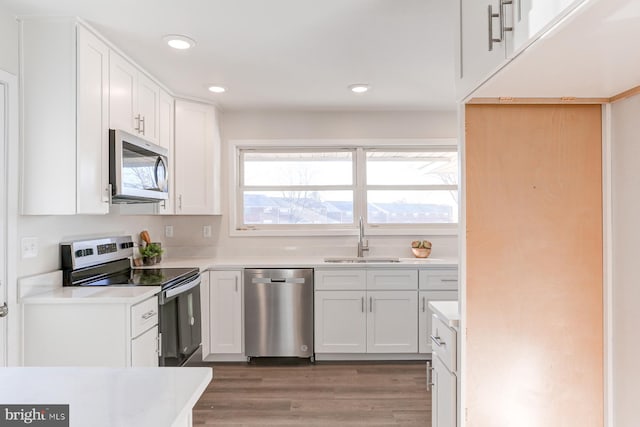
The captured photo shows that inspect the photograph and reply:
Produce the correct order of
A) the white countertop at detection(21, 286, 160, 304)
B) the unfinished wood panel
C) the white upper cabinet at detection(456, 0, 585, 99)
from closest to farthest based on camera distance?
the white upper cabinet at detection(456, 0, 585, 99) < the unfinished wood panel < the white countertop at detection(21, 286, 160, 304)

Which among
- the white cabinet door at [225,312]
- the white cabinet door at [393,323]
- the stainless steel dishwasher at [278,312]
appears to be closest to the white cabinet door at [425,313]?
the white cabinet door at [393,323]

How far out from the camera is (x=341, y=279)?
353 cm

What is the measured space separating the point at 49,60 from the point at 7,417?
1.89 m

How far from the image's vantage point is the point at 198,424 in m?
2.49

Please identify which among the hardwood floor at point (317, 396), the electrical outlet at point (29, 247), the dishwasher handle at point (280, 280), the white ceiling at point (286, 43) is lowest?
the hardwood floor at point (317, 396)

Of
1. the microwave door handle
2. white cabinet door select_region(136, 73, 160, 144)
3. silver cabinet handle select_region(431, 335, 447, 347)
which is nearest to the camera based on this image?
silver cabinet handle select_region(431, 335, 447, 347)

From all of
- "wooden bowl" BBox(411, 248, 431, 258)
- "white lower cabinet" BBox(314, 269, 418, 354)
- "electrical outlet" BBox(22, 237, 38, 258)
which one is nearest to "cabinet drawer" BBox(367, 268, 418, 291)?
"white lower cabinet" BBox(314, 269, 418, 354)

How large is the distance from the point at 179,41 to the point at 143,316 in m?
1.53

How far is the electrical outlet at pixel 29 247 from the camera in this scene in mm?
2174

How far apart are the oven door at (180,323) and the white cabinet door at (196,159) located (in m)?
0.77

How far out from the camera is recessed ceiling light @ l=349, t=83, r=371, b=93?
3.21m

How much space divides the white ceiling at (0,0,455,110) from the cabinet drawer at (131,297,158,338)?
4.81ft

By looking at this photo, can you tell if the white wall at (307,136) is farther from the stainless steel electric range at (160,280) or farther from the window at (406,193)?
the stainless steel electric range at (160,280)

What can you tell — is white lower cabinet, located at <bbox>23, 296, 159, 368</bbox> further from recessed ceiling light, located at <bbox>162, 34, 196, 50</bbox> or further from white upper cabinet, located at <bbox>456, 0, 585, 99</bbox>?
white upper cabinet, located at <bbox>456, 0, 585, 99</bbox>
